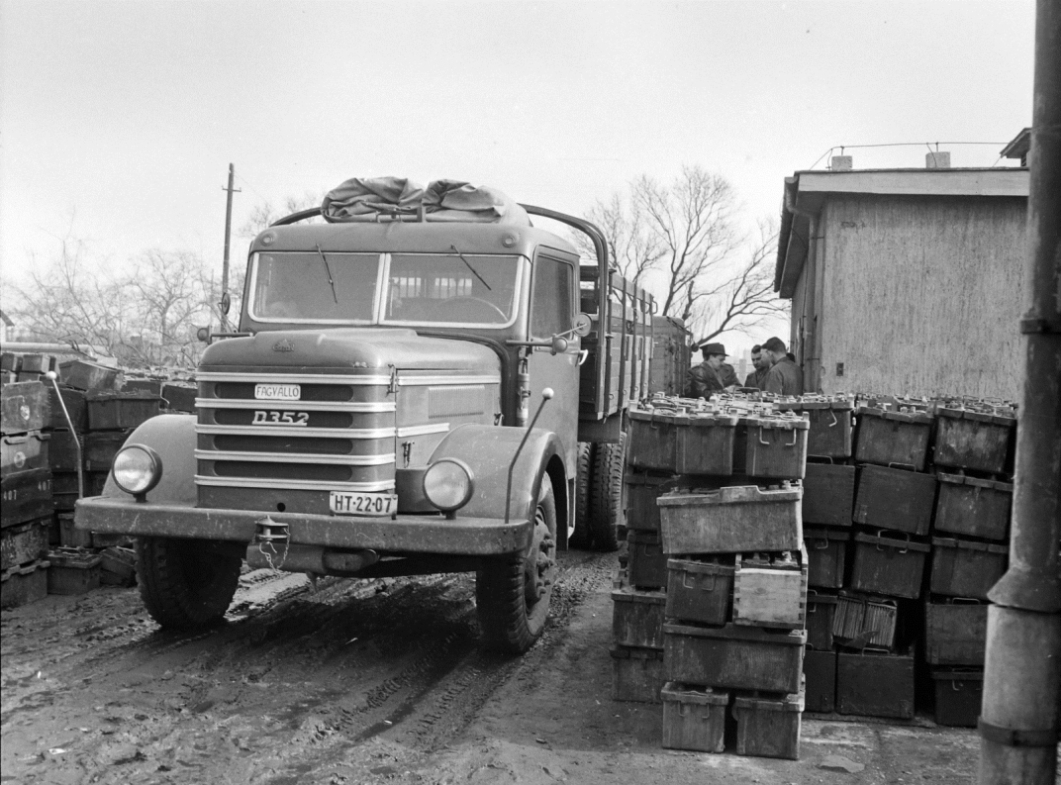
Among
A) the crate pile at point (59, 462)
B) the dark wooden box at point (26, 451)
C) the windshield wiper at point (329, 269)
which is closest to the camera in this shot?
the dark wooden box at point (26, 451)

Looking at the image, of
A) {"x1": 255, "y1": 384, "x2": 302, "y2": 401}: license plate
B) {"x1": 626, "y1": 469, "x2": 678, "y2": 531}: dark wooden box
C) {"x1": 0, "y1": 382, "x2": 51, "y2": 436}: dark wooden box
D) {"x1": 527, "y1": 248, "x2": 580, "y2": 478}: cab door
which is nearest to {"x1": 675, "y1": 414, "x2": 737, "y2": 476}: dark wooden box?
{"x1": 626, "y1": 469, "x2": 678, "y2": 531}: dark wooden box

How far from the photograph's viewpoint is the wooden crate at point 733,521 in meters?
5.02

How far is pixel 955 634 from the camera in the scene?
5434 millimetres

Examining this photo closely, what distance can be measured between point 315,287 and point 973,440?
4.16 meters

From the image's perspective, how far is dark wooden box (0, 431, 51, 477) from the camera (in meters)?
6.81

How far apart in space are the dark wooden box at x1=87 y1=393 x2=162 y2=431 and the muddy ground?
133 centimetres

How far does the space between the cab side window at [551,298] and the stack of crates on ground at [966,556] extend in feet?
9.20

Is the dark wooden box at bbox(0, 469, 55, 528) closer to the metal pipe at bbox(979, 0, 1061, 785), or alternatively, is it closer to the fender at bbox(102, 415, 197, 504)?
the fender at bbox(102, 415, 197, 504)

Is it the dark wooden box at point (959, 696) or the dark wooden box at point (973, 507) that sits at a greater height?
the dark wooden box at point (973, 507)

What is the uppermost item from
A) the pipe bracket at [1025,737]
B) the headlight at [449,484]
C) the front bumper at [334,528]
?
the headlight at [449,484]

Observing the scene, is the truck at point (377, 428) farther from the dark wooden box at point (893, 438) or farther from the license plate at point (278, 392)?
the dark wooden box at point (893, 438)

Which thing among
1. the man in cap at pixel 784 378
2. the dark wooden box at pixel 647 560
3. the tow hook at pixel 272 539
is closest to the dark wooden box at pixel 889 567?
the dark wooden box at pixel 647 560

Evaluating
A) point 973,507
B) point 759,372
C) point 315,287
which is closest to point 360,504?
point 315,287

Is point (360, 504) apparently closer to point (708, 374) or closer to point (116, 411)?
point (116, 411)
